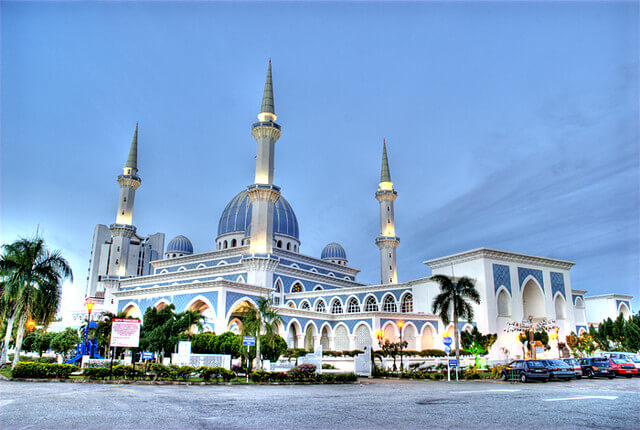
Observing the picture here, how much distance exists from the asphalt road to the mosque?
18.8 meters

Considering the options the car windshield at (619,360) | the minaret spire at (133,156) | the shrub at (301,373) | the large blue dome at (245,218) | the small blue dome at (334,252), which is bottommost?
the shrub at (301,373)

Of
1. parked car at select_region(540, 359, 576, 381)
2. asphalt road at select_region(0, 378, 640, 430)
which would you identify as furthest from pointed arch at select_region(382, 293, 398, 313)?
asphalt road at select_region(0, 378, 640, 430)

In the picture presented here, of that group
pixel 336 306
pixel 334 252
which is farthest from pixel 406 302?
pixel 334 252

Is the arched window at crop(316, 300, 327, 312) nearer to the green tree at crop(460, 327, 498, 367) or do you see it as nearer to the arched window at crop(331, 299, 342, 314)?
the arched window at crop(331, 299, 342, 314)

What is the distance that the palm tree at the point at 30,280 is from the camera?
22.3 meters

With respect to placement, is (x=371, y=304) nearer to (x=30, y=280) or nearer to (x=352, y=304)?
(x=352, y=304)

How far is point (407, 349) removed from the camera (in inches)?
1624

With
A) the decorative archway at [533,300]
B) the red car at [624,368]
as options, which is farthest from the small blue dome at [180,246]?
the red car at [624,368]

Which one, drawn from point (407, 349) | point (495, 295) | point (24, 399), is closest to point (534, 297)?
point (495, 295)

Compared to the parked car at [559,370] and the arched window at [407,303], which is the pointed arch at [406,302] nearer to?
the arched window at [407,303]

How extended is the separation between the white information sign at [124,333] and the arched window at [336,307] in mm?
30950

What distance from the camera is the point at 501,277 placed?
42625mm

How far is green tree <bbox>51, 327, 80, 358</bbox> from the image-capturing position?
1561 inches

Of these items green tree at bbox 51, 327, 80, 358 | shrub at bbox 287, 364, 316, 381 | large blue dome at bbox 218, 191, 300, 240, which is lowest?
shrub at bbox 287, 364, 316, 381
